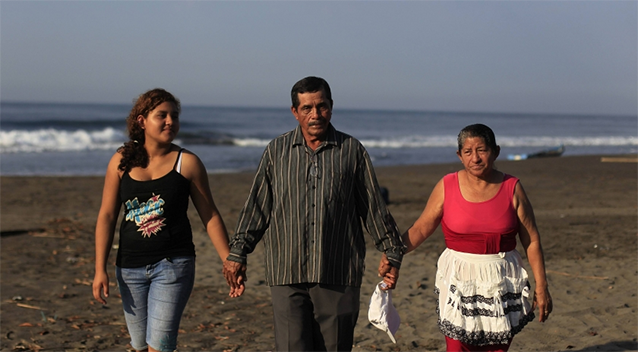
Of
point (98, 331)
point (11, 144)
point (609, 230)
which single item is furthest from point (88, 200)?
point (11, 144)

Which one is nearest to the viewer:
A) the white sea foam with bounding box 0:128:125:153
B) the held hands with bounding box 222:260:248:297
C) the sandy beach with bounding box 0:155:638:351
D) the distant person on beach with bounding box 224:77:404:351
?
the distant person on beach with bounding box 224:77:404:351

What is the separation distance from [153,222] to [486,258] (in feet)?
6.11

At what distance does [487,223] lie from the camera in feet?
12.2

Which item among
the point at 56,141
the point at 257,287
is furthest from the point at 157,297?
the point at 56,141

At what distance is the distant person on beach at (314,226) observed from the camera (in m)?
3.52

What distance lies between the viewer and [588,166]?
810 inches

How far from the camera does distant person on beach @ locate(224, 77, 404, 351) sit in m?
3.52

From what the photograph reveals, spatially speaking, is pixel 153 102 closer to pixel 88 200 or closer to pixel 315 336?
pixel 315 336

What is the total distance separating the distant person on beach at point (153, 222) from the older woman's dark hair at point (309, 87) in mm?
734

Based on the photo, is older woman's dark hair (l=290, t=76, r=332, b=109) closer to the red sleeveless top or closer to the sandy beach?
the red sleeveless top

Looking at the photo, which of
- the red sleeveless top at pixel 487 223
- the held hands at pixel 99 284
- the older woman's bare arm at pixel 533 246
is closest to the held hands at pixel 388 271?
the red sleeveless top at pixel 487 223

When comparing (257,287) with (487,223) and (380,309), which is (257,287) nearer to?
(380,309)

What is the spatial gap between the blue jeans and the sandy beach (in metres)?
1.85

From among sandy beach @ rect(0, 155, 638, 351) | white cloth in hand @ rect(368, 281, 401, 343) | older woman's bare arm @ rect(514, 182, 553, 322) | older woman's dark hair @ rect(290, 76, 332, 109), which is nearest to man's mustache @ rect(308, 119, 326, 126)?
older woman's dark hair @ rect(290, 76, 332, 109)
